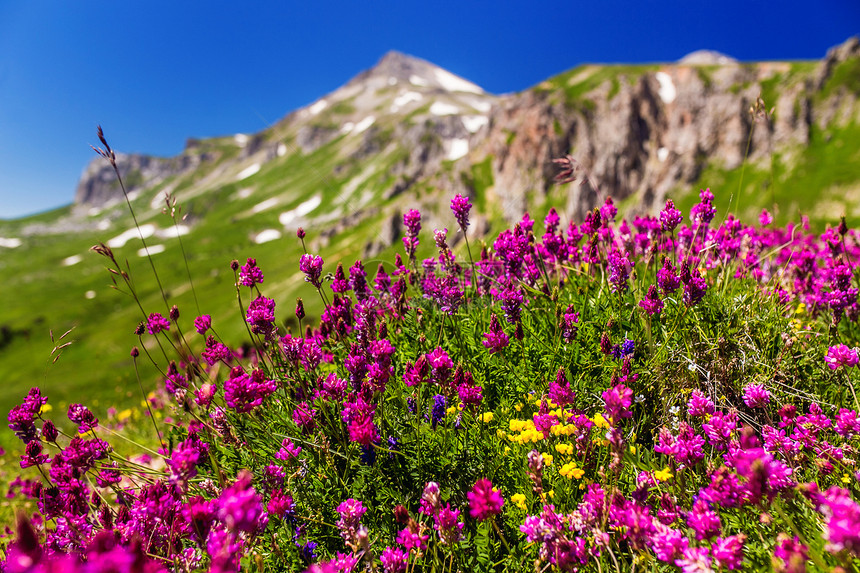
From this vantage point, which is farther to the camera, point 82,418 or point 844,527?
point 82,418

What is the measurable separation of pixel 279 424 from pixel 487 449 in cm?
233

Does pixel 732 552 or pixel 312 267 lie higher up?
pixel 312 267

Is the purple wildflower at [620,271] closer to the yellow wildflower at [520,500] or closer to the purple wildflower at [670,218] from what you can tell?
the purple wildflower at [670,218]

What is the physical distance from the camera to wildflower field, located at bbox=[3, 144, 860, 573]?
8.20 feet

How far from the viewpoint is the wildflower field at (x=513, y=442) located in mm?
2498

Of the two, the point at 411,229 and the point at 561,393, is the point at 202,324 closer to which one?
the point at 411,229

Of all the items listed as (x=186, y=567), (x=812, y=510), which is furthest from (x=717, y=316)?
(x=186, y=567)

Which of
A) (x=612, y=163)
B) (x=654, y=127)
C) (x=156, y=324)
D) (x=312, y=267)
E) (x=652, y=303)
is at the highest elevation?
(x=654, y=127)

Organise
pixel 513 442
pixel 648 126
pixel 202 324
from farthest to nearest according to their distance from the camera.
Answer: pixel 648 126 < pixel 202 324 < pixel 513 442

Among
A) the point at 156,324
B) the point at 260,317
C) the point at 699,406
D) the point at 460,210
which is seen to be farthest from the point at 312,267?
the point at 699,406

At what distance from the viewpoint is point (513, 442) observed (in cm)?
372

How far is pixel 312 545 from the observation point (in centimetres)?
322

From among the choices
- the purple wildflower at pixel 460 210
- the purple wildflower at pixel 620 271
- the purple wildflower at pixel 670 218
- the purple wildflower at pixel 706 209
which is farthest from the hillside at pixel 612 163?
the purple wildflower at pixel 670 218

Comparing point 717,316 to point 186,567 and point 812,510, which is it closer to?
point 812,510
